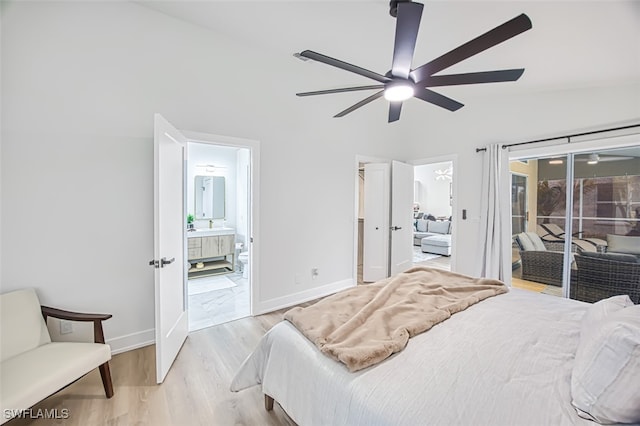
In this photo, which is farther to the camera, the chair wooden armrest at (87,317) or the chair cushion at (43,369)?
the chair wooden armrest at (87,317)

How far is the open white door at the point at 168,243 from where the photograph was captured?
6.74 ft

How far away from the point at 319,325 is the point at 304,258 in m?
2.15

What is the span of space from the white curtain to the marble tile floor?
3.36 m

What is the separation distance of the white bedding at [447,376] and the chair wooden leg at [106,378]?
37.8 inches

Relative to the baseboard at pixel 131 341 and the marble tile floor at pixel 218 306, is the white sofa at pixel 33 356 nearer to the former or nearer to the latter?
the baseboard at pixel 131 341

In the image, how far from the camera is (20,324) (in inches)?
73.5

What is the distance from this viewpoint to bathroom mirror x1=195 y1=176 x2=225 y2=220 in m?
5.27

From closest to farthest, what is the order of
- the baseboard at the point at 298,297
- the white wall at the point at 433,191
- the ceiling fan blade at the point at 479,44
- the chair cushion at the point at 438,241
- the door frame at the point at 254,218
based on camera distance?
the ceiling fan blade at the point at 479,44 → the door frame at the point at 254,218 → the baseboard at the point at 298,297 → the chair cushion at the point at 438,241 → the white wall at the point at 433,191

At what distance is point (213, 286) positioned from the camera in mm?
4312

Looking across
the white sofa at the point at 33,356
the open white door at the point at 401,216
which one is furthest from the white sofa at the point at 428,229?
the white sofa at the point at 33,356

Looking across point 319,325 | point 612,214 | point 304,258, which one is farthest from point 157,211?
point 612,214

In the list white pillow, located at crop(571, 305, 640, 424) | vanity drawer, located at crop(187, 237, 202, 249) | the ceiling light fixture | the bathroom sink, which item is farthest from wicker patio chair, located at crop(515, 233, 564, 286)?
vanity drawer, located at crop(187, 237, 202, 249)

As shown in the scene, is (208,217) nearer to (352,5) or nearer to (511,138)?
(352,5)

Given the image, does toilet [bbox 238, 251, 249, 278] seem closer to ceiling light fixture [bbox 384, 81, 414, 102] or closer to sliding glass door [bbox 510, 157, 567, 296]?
ceiling light fixture [bbox 384, 81, 414, 102]
